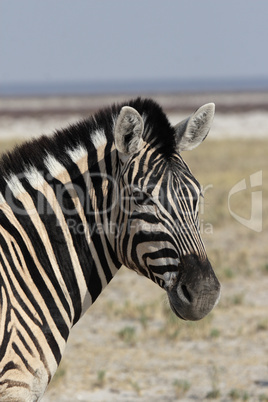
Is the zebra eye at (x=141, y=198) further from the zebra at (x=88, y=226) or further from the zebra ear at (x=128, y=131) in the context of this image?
the zebra ear at (x=128, y=131)

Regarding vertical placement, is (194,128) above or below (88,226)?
above

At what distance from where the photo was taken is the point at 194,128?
335cm

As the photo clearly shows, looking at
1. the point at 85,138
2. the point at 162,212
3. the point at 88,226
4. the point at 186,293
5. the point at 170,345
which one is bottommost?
the point at 170,345

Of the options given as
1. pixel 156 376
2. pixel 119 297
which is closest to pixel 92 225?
pixel 156 376

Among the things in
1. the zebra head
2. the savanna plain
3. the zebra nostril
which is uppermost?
the zebra head

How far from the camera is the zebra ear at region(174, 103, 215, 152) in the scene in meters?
3.29

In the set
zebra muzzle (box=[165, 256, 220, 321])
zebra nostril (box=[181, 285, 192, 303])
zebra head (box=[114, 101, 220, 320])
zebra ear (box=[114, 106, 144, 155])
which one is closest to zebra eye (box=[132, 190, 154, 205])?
zebra head (box=[114, 101, 220, 320])

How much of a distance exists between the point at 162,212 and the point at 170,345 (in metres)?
4.43

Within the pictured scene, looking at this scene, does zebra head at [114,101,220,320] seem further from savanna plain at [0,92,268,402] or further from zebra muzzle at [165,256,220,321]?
savanna plain at [0,92,268,402]

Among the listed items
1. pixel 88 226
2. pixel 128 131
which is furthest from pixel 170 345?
pixel 128 131

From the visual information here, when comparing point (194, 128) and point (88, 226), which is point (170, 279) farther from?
point (194, 128)

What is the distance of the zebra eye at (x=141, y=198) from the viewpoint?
3.14m

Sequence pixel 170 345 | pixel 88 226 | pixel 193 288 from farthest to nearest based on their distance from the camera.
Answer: pixel 170 345, pixel 88 226, pixel 193 288

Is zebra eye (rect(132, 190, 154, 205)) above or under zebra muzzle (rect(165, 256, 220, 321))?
above
